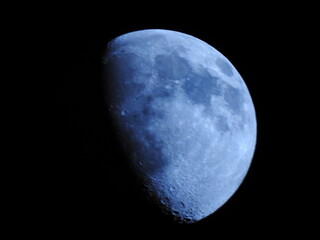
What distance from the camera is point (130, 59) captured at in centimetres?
280

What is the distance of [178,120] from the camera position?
2.62 m

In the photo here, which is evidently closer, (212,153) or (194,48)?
(212,153)

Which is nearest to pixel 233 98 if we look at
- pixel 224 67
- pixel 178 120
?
pixel 224 67

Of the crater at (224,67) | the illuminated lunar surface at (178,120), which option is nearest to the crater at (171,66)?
the illuminated lunar surface at (178,120)

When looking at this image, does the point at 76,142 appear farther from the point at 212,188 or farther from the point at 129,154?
the point at 212,188

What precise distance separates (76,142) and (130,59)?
959 millimetres

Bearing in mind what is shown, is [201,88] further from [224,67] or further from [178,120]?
[224,67]

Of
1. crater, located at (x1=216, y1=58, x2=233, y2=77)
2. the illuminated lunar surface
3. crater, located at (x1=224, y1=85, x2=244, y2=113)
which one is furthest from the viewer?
crater, located at (x1=216, y1=58, x2=233, y2=77)

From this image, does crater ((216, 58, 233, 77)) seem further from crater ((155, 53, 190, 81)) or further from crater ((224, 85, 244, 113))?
crater ((155, 53, 190, 81))

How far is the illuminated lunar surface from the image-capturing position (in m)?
2.60

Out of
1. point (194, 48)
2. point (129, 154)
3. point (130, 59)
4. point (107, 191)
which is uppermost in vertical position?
point (194, 48)

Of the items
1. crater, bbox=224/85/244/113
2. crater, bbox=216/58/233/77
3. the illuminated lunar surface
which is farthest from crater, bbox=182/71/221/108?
crater, bbox=216/58/233/77

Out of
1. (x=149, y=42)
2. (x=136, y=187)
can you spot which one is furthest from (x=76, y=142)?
(x=149, y=42)

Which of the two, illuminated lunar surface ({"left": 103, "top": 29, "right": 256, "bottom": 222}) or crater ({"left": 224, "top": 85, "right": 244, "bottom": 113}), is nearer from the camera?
illuminated lunar surface ({"left": 103, "top": 29, "right": 256, "bottom": 222})
